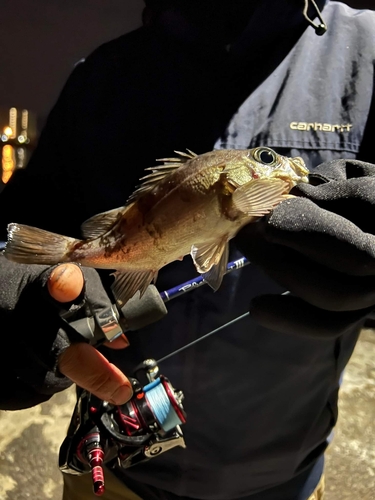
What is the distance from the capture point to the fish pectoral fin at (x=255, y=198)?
2.29ft

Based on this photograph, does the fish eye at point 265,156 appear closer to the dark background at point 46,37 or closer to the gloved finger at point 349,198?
the gloved finger at point 349,198

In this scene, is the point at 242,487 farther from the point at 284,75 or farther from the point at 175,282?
the point at 284,75

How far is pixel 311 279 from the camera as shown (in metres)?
0.70

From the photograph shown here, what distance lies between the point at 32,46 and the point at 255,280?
280 cm

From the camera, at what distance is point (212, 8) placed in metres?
0.98

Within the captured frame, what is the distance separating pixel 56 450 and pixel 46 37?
2669mm

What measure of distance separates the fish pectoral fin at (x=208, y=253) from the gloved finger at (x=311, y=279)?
43 millimetres

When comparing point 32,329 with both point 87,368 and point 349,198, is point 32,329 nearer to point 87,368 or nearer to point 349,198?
point 87,368

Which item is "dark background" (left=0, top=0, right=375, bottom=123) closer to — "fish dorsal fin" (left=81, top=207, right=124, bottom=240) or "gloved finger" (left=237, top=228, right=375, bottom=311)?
"fish dorsal fin" (left=81, top=207, right=124, bottom=240)

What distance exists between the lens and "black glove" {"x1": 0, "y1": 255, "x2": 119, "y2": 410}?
2.85 ft

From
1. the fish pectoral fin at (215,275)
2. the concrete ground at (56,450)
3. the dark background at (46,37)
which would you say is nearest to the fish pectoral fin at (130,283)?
the fish pectoral fin at (215,275)

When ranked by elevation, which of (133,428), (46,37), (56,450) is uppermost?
(46,37)

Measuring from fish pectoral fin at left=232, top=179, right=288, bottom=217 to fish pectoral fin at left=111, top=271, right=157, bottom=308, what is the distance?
216 mm

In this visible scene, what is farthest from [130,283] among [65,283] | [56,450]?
[56,450]
